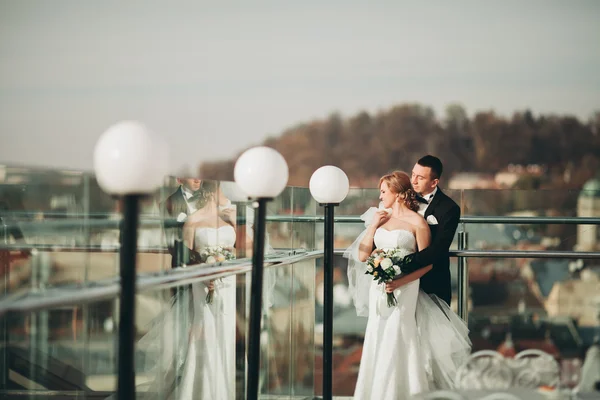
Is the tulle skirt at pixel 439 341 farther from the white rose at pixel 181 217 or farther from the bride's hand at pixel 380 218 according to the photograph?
the white rose at pixel 181 217

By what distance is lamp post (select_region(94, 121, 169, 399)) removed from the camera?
1.99 metres

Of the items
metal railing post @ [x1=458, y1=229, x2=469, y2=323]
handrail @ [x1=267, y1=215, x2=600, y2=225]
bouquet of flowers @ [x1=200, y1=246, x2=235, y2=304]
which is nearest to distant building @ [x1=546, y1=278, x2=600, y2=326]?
handrail @ [x1=267, y1=215, x2=600, y2=225]

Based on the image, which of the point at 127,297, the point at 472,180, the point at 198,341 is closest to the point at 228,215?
the point at 198,341

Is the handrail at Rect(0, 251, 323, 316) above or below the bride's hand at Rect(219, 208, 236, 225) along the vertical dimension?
below

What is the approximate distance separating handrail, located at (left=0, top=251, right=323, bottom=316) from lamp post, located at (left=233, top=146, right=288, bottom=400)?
222 mm

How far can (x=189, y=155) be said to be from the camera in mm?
→ 38375

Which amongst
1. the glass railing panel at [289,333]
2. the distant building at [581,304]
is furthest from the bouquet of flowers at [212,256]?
the distant building at [581,304]

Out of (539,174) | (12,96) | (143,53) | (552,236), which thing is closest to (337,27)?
(143,53)

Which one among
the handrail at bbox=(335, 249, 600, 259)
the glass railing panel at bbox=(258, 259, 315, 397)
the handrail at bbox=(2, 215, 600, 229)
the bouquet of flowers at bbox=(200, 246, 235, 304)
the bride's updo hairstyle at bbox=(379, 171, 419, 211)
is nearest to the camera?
the handrail at bbox=(2, 215, 600, 229)

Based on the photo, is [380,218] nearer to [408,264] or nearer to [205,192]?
[408,264]

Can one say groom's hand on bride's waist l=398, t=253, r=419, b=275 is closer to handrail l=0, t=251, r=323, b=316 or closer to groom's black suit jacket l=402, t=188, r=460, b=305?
groom's black suit jacket l=402, t=188, r=460, b=305

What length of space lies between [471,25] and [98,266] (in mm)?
39684

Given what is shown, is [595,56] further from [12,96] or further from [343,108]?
[12,96]

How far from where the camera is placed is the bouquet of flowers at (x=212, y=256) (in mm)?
3455
